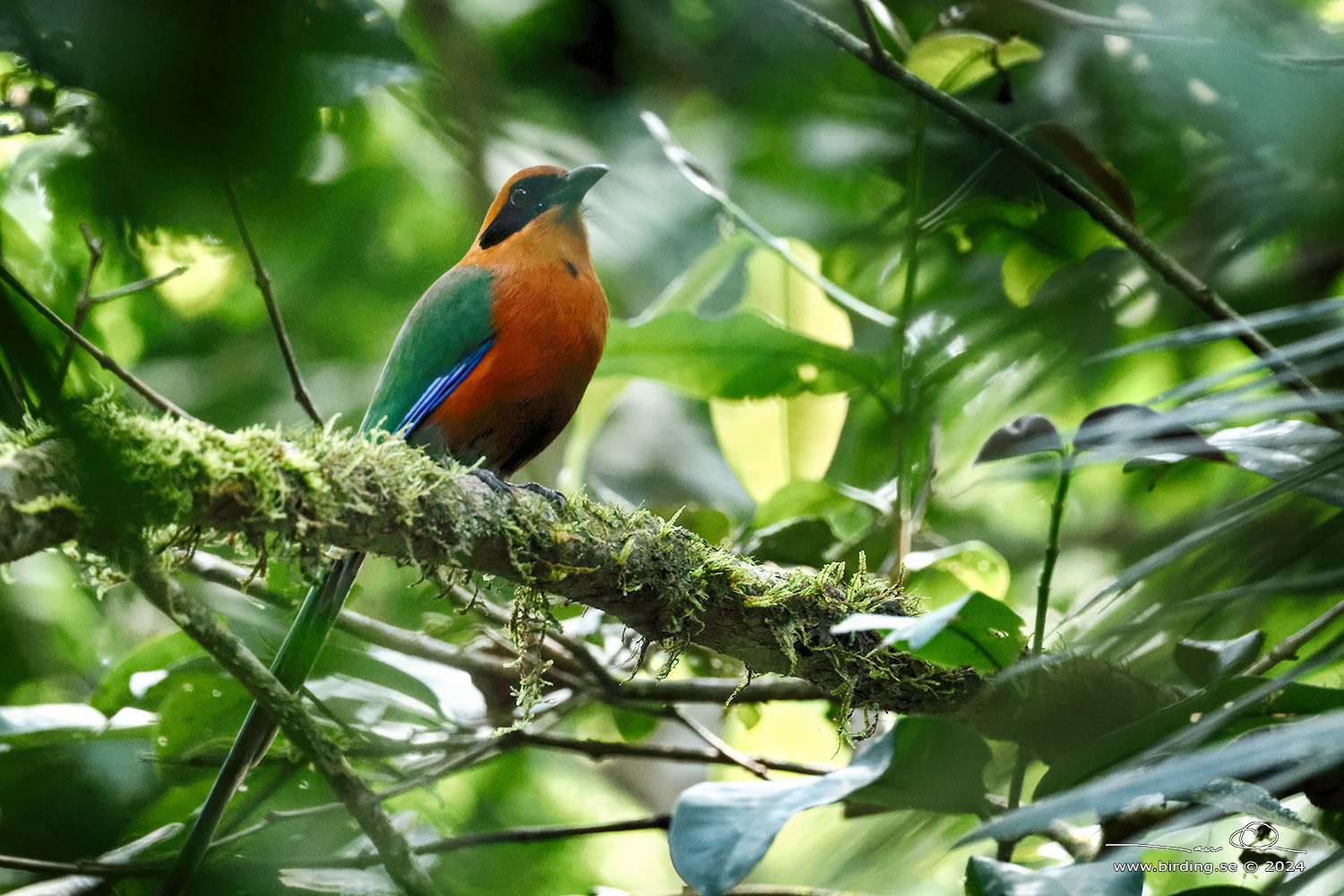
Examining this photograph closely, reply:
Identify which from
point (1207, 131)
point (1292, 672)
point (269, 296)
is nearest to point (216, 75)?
point (1292, 672)

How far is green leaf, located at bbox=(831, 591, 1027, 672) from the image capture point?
1.34 meters

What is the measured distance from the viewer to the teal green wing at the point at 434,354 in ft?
9.18

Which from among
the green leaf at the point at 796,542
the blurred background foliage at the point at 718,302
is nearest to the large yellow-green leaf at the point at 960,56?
the blurred background foliage at the point at 718,302

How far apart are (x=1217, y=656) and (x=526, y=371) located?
184 centimetres

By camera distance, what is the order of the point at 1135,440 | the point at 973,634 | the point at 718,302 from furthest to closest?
the point at 718,302 → the point at 973,634 → the point at 1135,440

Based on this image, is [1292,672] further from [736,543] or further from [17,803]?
[17,803]

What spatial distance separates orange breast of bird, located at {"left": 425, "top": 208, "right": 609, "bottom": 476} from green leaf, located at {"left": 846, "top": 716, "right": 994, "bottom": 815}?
162 centimetres

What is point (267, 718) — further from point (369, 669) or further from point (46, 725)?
point (46, 725)

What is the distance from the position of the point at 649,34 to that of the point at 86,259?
2.13 meters

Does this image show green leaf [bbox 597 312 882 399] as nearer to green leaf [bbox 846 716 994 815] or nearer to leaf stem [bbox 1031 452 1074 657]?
leaf stem [bbox 1031 452 1074 657]

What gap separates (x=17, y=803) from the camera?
2039 mm

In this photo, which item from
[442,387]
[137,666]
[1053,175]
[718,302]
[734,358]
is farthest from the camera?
[718,302]

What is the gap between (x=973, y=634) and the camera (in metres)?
1.57

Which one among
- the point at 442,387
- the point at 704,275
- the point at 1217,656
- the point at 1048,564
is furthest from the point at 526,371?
the point at 1217,656
